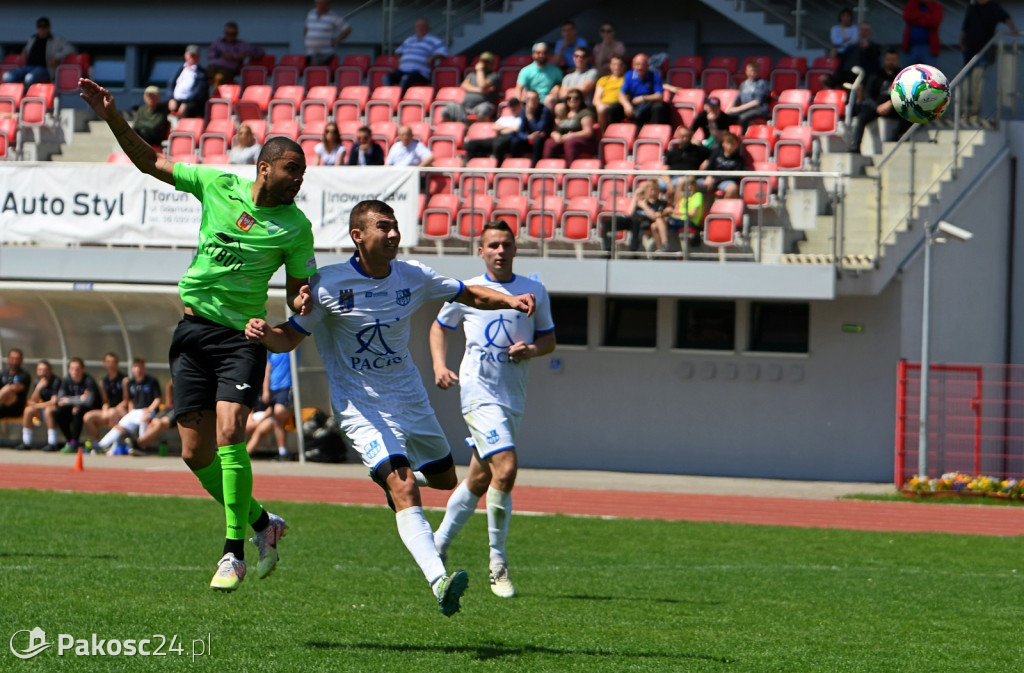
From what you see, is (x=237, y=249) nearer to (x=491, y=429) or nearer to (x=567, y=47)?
(x=491, y=429)

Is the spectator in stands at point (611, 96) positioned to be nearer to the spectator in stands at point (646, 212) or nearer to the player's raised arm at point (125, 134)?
the spectator in stands at point (646, 212)

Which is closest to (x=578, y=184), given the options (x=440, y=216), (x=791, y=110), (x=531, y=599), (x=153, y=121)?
(x=440, y=216)

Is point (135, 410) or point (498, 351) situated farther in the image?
point (135, 410)

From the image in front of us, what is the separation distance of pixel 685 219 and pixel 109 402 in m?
8.51

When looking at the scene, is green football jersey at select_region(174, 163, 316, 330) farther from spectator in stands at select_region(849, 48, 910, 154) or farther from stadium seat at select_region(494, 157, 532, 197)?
spectator in stands at select_region(849, 48, 910, 154)

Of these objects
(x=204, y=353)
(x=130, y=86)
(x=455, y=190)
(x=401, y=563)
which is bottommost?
(x=401, y=563)

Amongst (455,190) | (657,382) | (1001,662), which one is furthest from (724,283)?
(1001,662)

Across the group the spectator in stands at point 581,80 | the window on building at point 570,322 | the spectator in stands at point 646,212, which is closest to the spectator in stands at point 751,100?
the spectator in stands at point 581,80

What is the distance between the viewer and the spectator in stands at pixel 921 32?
21375 millimetres

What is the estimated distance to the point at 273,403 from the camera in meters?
20.6

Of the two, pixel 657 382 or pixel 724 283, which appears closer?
pixel 724 283

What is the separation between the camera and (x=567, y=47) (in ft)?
78.3

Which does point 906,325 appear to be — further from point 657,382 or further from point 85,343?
point 85,343

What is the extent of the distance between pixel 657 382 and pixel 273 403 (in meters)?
5.26
